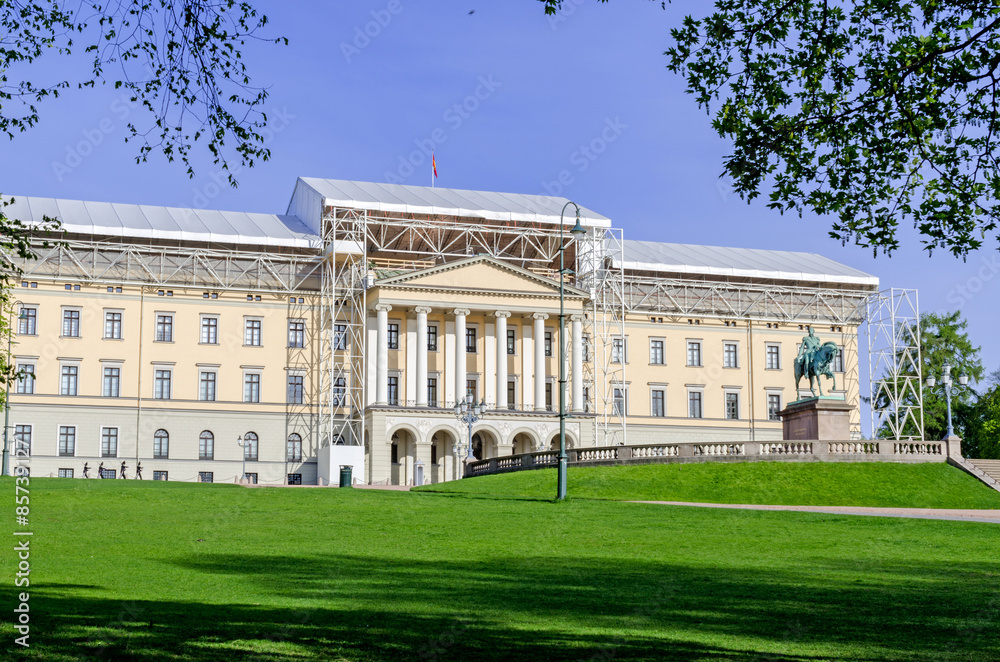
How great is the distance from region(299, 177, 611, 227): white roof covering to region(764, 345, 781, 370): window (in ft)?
49.4

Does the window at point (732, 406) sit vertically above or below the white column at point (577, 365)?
below

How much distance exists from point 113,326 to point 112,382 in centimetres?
330

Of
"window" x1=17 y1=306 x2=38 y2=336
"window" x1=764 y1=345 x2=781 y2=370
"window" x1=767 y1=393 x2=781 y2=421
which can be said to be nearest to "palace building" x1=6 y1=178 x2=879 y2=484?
"window" x1=17 y1=306 x2=38 y2=336

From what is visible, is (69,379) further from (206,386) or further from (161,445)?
(206,386)

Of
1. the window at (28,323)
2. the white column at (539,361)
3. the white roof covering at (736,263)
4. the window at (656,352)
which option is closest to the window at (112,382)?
the window at (28,323)

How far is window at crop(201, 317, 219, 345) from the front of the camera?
69.1 meters

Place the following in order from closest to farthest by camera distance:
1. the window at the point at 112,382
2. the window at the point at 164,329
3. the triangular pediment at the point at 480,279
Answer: the window at the point at 112,382 < the window at the point at 164,329 < the triangular pediment at the point at 480,279

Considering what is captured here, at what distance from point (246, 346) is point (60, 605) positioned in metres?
58.5

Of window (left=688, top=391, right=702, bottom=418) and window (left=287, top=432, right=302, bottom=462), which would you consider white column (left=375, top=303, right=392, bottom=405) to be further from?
window (left=688, top=391, right=702, bottom=418)

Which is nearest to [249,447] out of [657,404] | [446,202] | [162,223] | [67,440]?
[67,440]

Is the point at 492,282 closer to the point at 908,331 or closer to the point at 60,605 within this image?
the point at 908,331

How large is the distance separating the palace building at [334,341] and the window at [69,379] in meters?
0.08

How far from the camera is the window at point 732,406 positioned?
7812 cm

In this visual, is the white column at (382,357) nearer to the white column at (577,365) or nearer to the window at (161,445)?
the white column at (577,365)
